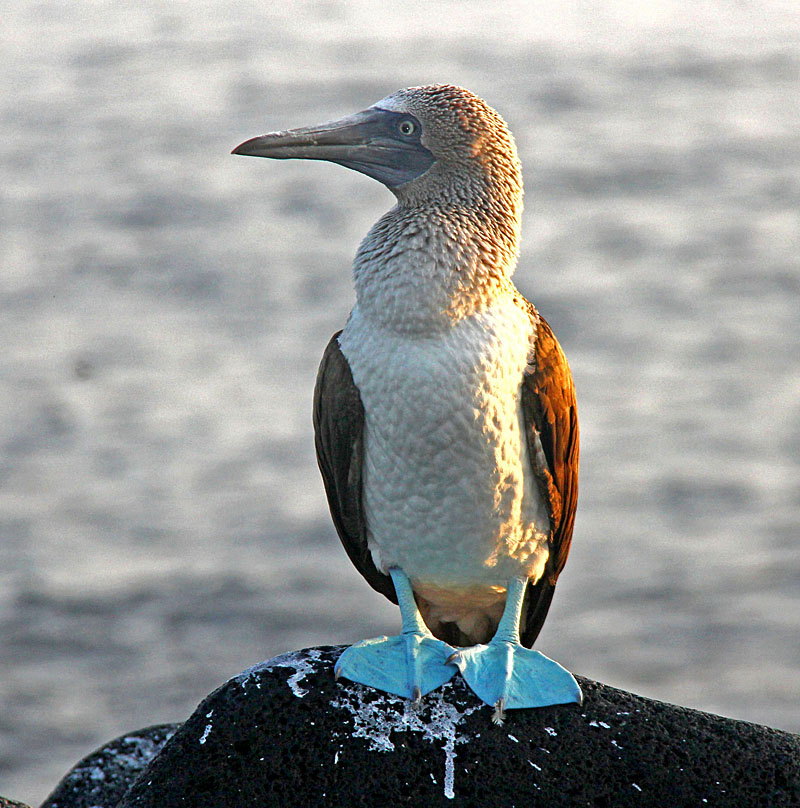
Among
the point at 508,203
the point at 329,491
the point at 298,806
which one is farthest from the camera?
the point at 329,491

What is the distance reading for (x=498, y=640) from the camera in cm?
526

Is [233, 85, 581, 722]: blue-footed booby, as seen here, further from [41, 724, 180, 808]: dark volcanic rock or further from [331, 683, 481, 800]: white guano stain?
[41, 724, 180, 808]: dark volcanic rock

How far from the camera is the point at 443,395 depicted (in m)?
4.90

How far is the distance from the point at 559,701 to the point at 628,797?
1.37 feet

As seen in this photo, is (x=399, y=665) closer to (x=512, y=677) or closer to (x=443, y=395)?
(x=512, y=677)

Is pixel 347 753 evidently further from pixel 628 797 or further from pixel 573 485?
pixel 573 485

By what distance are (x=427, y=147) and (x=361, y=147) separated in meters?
0.28

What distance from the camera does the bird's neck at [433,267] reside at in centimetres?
492

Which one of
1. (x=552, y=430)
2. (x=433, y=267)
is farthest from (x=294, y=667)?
(x=433, y=267)

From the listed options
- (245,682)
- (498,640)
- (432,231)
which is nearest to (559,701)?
(498,640)

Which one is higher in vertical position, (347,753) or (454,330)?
(454,330)

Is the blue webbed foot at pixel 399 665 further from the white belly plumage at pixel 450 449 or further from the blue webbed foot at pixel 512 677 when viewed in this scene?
the white belly plumage at pixel 450 449

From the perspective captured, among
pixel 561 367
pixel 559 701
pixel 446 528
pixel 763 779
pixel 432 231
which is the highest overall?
pixel 432 231

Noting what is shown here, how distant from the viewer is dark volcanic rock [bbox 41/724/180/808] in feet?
22.1
